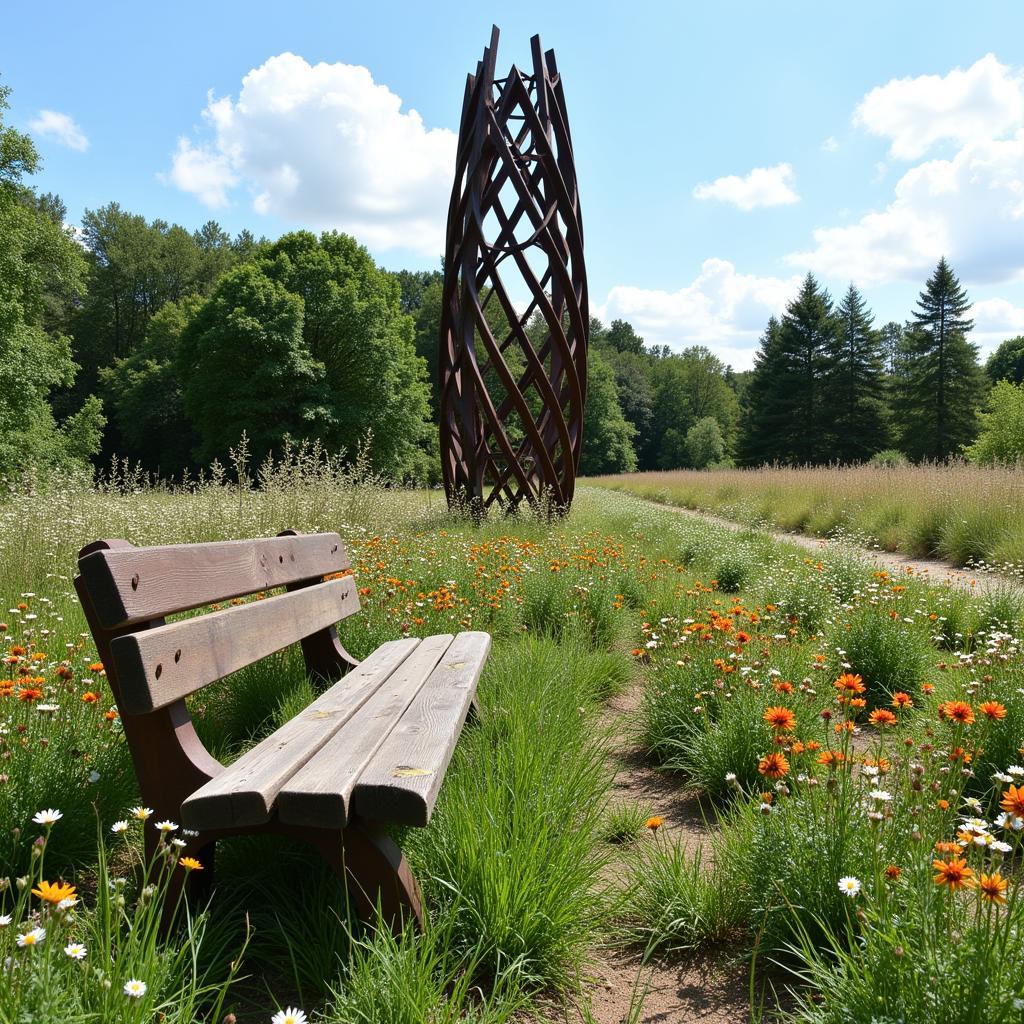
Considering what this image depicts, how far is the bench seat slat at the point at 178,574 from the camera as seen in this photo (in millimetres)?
1588

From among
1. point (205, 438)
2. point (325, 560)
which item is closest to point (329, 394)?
point (205, 438)

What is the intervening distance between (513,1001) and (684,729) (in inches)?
70.1

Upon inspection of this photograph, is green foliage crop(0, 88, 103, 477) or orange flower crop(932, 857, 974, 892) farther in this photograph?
green foliage crop(0, 88, 103, 477)

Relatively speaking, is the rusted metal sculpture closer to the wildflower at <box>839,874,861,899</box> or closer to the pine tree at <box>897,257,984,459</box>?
the wildflower at <box>839,874,861,899</box>

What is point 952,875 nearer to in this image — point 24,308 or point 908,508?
point 908,508

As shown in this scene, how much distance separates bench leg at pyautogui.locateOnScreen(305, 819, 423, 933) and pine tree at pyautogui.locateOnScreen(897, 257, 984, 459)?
43.2m

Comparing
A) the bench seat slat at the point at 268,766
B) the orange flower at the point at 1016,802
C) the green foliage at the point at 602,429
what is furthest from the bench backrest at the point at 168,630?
the green foliage at the point at 602,429

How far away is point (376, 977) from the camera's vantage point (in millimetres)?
1414

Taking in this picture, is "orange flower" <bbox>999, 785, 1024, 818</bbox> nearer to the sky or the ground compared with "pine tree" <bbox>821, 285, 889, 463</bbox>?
nearer to the ground

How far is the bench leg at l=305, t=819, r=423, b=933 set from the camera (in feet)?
5.22

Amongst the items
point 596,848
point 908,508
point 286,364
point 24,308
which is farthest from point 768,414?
point 596,848

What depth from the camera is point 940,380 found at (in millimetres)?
39844

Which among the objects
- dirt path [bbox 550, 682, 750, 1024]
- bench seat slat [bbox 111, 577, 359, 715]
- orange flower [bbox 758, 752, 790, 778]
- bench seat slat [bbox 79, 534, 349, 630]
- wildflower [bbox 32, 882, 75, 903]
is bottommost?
dirt path [bbox 550, 682, 750, 1024]

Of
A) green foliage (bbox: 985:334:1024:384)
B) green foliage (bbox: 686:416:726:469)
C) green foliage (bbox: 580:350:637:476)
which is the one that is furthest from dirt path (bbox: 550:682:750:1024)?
green foliage (bbox: 686:416:726:469)
